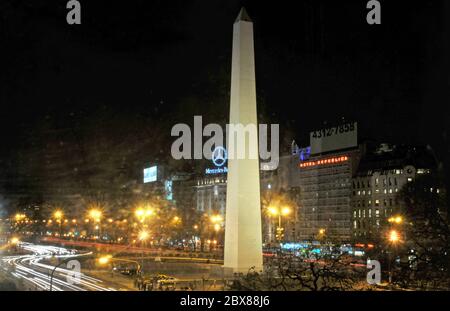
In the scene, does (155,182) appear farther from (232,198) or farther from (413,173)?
(232,198)

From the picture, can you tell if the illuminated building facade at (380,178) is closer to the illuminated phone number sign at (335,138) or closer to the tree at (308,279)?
the illuminated phone number sign at (335,138)

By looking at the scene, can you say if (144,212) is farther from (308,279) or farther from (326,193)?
(326,193)

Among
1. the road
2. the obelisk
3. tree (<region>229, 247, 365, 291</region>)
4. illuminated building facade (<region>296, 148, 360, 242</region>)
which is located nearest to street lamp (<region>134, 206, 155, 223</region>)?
the road

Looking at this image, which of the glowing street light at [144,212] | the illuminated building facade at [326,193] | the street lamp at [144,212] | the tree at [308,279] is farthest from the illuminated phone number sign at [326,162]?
the tree at [308,279]

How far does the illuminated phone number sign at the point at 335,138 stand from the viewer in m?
124

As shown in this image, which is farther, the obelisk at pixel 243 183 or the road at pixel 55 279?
the road at pixel 55 279

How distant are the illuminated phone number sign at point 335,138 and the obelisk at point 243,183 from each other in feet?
295

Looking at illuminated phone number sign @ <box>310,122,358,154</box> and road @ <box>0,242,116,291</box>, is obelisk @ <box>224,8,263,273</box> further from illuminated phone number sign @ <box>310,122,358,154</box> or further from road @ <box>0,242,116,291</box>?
illuminated phone number sign @ <box>310,122,358,154</box>

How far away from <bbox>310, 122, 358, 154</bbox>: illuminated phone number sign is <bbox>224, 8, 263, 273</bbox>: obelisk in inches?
3538

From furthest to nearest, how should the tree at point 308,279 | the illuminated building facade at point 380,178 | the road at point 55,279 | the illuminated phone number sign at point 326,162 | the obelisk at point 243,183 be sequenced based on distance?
the illuminated phone number sign at point 326,162, the illuminated building facade at point 380,178, the road at point 55,279, the obelisk at point 243,183, the tree at point 308,279

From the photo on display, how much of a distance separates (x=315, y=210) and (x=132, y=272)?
8588 cm

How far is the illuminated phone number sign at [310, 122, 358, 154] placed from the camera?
12356cm
